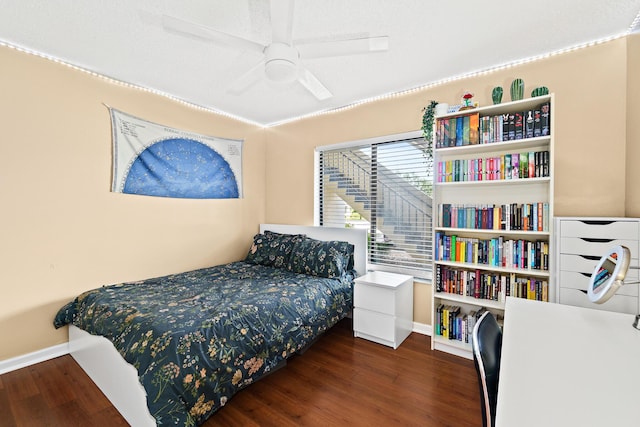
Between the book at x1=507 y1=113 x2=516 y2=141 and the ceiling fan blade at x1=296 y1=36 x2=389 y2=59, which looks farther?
the book at x1=507 y1=113 x2=516 y2=141

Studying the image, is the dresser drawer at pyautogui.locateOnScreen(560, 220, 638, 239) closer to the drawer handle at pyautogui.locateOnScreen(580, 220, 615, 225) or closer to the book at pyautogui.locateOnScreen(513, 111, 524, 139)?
the drawer handle at pyautogui.locateOnScreen(580, 220, 615, 225)

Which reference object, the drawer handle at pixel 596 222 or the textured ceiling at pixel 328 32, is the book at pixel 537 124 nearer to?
the textured ceiling at pixel 328 32

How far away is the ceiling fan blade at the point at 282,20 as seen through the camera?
1376mm

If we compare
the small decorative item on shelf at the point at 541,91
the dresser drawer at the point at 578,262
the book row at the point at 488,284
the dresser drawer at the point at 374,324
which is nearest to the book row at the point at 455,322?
the book row at the point at 488,284

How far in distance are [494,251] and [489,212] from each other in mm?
313

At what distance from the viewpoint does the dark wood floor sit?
1663mm

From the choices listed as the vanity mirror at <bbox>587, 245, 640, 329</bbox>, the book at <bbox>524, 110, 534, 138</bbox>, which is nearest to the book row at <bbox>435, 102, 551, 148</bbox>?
the book at <bbox>524, 110, 534, 138</bbox>

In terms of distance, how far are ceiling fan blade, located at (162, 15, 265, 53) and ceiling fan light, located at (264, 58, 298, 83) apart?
122mm

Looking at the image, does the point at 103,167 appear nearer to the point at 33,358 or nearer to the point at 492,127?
the point at 33,358

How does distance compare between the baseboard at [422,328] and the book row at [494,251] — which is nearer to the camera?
the book row at [494,251]

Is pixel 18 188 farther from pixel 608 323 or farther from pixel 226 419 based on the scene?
pixel 608 323

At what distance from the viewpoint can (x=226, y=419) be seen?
65.7 inches

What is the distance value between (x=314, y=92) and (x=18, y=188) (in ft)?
7.84

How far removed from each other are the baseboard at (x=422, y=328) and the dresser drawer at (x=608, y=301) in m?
1.16
